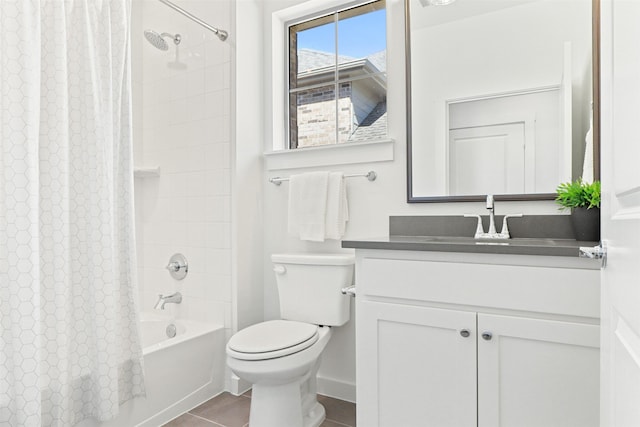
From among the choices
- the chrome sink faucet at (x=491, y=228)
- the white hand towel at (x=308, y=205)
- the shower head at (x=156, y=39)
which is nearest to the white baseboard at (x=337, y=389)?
the white hand towel at (x=308, y=205)

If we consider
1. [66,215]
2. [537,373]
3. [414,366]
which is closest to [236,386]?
[414,366]

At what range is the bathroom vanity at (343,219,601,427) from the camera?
1.13 meters

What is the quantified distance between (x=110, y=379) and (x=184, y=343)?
0.50 metres

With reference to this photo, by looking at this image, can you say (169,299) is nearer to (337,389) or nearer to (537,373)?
(337,389)

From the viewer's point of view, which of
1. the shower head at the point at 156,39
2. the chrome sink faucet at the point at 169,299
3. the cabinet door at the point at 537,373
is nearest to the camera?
the cabinet door at the point at 537,373

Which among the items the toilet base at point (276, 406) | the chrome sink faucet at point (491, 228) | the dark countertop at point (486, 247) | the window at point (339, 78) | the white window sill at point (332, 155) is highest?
the window at point (339, 78)

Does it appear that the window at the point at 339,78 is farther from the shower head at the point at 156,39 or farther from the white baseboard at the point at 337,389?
the white baseboard at the point at 337,389

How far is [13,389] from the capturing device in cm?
119

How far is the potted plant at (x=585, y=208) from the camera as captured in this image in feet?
4.56

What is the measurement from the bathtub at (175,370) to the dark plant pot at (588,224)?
5.81 ft

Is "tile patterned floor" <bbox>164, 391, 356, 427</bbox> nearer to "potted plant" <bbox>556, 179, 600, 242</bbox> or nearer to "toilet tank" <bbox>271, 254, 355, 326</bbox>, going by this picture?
"toilet tank" <bbox>271, 254, 355, 326</bbox>

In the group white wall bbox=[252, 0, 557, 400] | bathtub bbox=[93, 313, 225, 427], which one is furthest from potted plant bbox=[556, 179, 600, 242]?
bathtub bbox=[93, 313, 225, 427]

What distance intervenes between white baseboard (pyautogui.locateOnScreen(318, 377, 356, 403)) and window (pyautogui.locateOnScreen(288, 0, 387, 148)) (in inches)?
52.7

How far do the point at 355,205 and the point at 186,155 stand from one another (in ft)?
3.56
